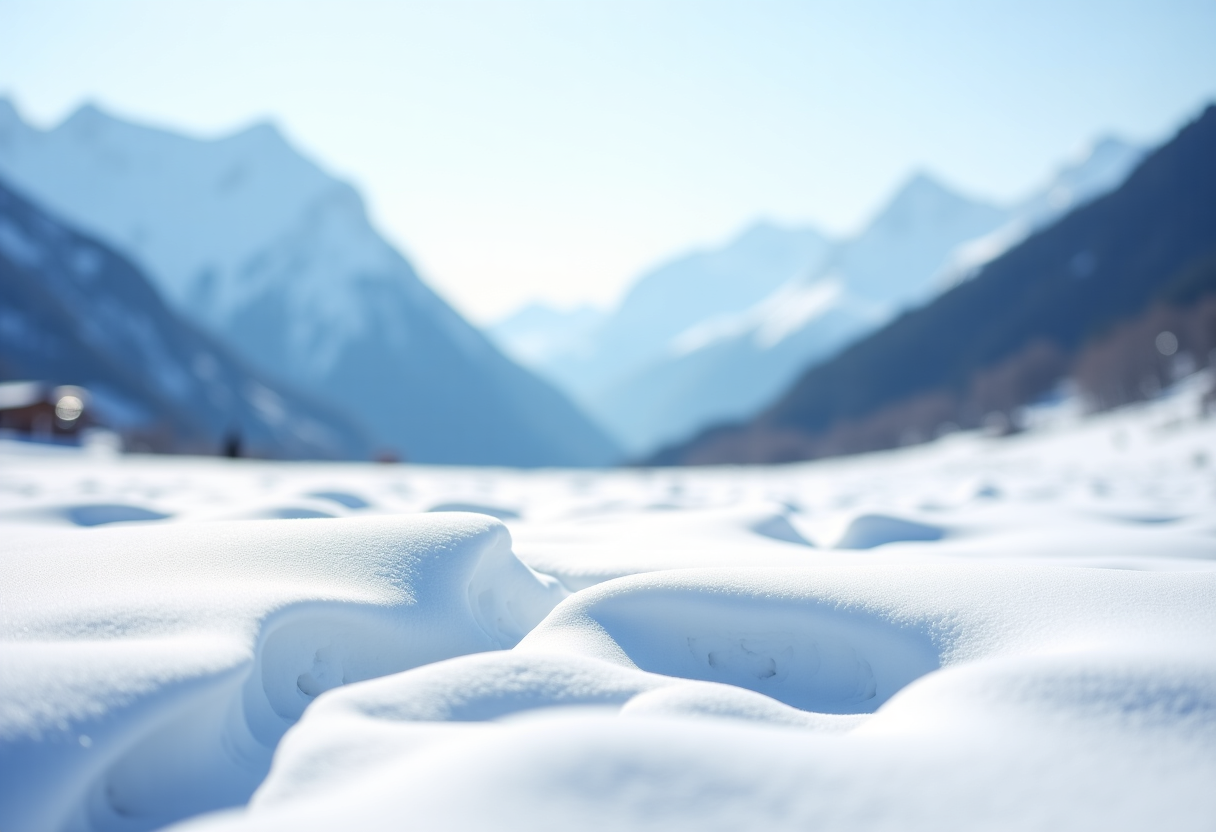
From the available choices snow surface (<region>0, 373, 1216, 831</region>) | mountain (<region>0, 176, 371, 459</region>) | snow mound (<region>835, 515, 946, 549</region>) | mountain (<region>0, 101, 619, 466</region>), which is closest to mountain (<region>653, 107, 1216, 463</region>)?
mountain (<region>0, 176, 371, 459</region>)

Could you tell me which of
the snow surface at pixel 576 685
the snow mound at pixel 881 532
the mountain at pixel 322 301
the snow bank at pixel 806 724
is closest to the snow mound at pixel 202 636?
the snow surface at pixel 576 685

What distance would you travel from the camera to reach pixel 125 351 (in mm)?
99750

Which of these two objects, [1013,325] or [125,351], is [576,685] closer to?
[1013,325]

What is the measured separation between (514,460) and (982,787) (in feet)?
482

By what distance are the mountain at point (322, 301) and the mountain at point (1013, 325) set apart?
70.9 meters

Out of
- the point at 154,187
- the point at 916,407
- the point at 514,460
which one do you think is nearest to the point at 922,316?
the point at 916,407

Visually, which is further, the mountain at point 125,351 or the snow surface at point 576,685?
the mountain at point 125,351

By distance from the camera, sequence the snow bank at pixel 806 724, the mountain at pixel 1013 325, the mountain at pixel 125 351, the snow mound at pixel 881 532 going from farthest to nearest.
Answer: the mountain at pixel 125 351, the mountain at pixel 1013 325, the snow mound at pixel 881 532, the snow bank at pixel 806 724

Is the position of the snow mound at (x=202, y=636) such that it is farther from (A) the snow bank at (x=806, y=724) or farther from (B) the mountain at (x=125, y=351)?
(B) the mountain at (x=125, y=351)

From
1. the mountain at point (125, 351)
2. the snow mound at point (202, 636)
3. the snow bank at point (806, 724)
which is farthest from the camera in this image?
the mountain at point (125, 351)

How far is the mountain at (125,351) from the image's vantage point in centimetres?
7988

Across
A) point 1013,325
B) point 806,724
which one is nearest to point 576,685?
point 806,724

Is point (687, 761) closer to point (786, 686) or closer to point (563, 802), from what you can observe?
point (563, 802)

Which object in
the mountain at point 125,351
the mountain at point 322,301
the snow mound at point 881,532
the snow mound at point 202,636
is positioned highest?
the mountain at point 322,301
